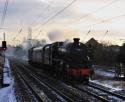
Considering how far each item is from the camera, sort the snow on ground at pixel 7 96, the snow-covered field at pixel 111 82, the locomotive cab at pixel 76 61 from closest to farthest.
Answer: the snow on ground at pixel 7 96 → the snow-covered field at pixel 111 82 → the locomotive cab at pixel 76 61

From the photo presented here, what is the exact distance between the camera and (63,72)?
32.0 meters

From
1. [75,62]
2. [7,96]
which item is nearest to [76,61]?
[75,62]

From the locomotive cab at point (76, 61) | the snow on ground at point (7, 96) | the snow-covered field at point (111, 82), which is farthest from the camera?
the locomotive cab at point (76, 61)

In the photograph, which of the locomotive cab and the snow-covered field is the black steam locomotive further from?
the snow-covered field

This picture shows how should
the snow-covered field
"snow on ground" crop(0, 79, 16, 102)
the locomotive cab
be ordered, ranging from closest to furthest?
1. "snow on ground" crop(0, 79, 16, 102)
2. the snow-covered field
3. the locomotive cab

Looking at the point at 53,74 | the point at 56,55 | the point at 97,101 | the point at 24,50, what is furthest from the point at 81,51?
the point at 24,50

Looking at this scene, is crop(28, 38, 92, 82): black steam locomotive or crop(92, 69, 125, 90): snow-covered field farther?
crop(28, 38, 92, 82): black steam locomotive

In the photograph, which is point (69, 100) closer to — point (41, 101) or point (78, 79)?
point (41, 101)

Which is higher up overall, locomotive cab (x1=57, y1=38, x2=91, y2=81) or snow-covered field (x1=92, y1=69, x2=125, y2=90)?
locomotive cab (x1=57, y1=38, x2=91, y2=81)

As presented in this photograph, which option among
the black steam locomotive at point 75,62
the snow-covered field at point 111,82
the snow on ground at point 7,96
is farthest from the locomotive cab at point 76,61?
the snow on ground at point 7,96

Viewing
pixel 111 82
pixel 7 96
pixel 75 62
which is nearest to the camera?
pixel 7 96

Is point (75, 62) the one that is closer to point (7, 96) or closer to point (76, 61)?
point (76, 61)

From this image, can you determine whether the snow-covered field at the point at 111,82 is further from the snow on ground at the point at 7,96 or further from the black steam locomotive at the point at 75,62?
the snow on ground at the point at 7,96

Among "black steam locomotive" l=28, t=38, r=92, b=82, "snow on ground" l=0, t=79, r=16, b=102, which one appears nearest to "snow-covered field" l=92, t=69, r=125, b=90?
"black steam locomotive" l=28, t=38, r=92, b=82
